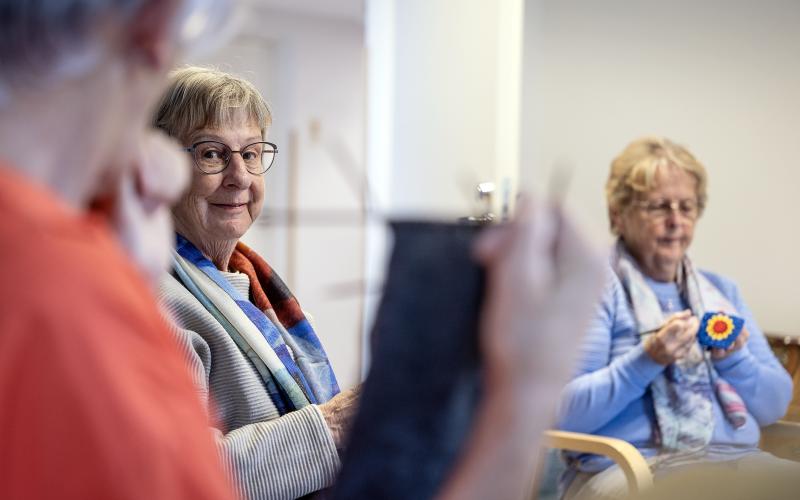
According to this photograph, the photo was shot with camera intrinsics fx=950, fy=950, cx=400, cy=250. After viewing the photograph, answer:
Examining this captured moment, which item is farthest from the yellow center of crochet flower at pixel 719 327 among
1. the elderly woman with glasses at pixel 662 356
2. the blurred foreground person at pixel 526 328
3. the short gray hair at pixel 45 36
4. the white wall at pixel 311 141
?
the white wall at pixel 311 141

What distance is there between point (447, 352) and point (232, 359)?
2.77 feet

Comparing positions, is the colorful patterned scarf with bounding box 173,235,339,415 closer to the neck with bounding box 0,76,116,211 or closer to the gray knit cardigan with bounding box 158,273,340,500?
the gray knit cardigan with bounding box 158,273,340,500

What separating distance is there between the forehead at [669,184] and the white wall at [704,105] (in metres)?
0.91

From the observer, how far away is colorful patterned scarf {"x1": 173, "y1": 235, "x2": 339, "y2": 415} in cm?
153

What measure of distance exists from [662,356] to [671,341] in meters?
0.04

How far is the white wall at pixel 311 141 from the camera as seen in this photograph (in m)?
5.60

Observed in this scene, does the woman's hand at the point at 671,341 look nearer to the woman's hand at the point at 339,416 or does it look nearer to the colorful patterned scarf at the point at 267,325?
the colorful patterned scarf at the point at 267,325

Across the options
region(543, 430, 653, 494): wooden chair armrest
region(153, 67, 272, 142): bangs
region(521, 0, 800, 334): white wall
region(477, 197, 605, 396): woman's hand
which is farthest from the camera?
region(521, 0, 800, 334): white wall

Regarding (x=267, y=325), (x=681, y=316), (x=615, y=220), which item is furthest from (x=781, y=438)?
(x=267, y=325)

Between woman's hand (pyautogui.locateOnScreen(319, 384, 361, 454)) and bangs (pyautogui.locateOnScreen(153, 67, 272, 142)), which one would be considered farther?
bangs (pyautogui.locateOnScreen(153, 67, 272, 142))

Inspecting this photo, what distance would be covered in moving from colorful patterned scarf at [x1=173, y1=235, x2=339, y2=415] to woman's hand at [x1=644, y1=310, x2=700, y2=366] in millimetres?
952

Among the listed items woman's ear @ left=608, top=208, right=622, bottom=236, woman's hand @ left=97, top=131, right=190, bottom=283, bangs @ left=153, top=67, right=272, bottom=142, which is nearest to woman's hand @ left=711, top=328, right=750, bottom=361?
woman's ear @ left=608, top=208, right=622, bottom=236

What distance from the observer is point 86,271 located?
581 mm

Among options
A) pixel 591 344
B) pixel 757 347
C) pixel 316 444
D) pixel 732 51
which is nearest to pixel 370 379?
pixel 316 444
